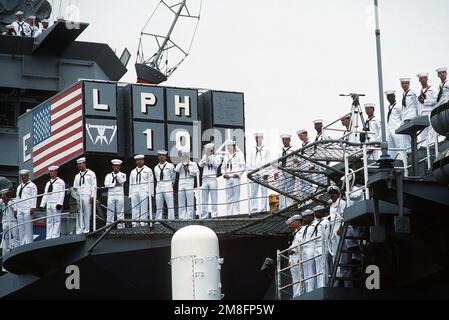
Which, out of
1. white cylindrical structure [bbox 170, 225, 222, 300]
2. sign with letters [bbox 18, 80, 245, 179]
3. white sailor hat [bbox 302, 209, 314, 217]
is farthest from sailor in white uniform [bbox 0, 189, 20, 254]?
white sailor hat [bbox 302, 209, 314, 217]

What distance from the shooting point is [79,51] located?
39.5m

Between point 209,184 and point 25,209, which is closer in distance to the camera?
point 209,184

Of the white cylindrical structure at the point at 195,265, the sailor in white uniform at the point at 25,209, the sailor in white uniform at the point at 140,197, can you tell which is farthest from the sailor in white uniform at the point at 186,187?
the sailor in white uniform at the point at 25,209

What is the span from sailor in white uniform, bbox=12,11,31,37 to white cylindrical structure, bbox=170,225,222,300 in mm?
14303

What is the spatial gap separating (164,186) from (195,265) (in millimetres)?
4563

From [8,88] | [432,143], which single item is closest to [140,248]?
[432,143]

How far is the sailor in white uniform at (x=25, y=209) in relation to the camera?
31406 mm

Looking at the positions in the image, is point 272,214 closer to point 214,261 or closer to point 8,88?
point 214,261

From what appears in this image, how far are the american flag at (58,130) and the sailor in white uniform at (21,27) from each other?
314 cm

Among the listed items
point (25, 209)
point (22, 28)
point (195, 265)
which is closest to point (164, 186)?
point (25, 209)

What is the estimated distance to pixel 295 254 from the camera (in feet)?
88.4

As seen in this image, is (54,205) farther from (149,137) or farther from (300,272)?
(300,272)

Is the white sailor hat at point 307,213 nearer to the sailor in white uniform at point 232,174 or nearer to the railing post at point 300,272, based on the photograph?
the railing post at point 300,272

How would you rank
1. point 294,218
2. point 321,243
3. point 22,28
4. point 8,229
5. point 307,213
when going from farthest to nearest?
point 22,28 < point 8,229 < point 294,218 < point 307,213 < point 321,243
